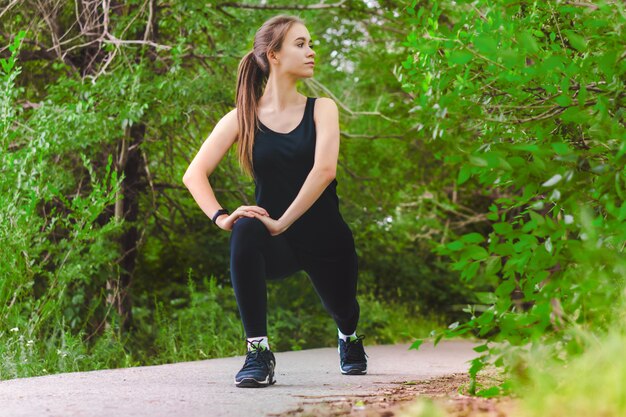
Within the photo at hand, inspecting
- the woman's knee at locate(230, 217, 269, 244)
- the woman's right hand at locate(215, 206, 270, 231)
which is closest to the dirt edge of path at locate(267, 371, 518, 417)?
the woman's knee at locate(230, 217, 269, 244)

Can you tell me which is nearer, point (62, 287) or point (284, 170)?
point (284, 170)

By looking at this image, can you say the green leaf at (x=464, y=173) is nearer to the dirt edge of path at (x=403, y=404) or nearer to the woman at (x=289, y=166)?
the dirt edge of path at (x=403, y=404)

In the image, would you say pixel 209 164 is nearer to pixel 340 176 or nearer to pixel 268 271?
pixel 268 271

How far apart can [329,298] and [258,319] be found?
61 centimetres

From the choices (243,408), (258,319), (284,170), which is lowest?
(243,408)

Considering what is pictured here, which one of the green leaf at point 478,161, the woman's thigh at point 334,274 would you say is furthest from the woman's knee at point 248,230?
the green leaf at point 478,161

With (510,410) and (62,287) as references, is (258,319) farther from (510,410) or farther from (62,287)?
(62,287)

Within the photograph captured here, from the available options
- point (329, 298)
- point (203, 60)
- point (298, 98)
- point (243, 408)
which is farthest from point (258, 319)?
point (203, 60)

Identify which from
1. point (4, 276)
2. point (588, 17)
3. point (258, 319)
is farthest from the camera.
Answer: point (4, 276)

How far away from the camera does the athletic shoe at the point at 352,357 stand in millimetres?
4914

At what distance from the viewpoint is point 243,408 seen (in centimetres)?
338

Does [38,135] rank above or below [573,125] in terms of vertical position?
above

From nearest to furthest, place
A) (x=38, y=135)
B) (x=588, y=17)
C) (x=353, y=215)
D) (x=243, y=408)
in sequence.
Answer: (x=243, y=408)
(x=588, y=17)
(x=38, y=135)
(x=353, y=215)

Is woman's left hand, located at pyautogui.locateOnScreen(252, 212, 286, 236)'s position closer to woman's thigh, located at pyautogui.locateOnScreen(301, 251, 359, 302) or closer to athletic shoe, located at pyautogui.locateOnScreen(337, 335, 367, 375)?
woman's thigh, located at pyautogui.locateOnScreen(301, 251, 359, 302)
